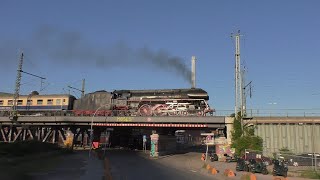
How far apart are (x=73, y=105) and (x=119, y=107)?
36.5 ft

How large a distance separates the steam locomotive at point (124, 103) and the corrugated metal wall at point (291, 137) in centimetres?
A: 1056

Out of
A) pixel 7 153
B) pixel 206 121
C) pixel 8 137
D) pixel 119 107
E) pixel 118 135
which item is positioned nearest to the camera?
pixel 7 153

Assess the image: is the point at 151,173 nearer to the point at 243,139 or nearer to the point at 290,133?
the point at 243,139

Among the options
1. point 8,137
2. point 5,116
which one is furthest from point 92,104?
point 8,137

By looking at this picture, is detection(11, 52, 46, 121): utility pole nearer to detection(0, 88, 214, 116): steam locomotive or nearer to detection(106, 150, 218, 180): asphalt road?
detection(0, 88, 214, 116): steam locomotive

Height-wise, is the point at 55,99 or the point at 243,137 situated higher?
the point at 55,99

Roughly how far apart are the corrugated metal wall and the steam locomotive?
10.6m

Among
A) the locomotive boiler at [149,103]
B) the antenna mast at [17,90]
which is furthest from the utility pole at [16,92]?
the locomotive boiler at [149,103]

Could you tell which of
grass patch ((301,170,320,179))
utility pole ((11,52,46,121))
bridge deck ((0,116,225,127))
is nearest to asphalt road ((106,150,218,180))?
Answer: grass patch ((301,170,320,179))

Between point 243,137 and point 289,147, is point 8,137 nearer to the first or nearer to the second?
point 243,137

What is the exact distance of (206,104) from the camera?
56188mm

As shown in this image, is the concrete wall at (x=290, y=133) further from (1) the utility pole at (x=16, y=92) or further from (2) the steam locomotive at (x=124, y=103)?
(1) the utility pole at (x=16, y=92)

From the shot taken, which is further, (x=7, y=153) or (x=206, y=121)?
(x=206, y=121)

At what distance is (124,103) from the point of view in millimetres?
61062
